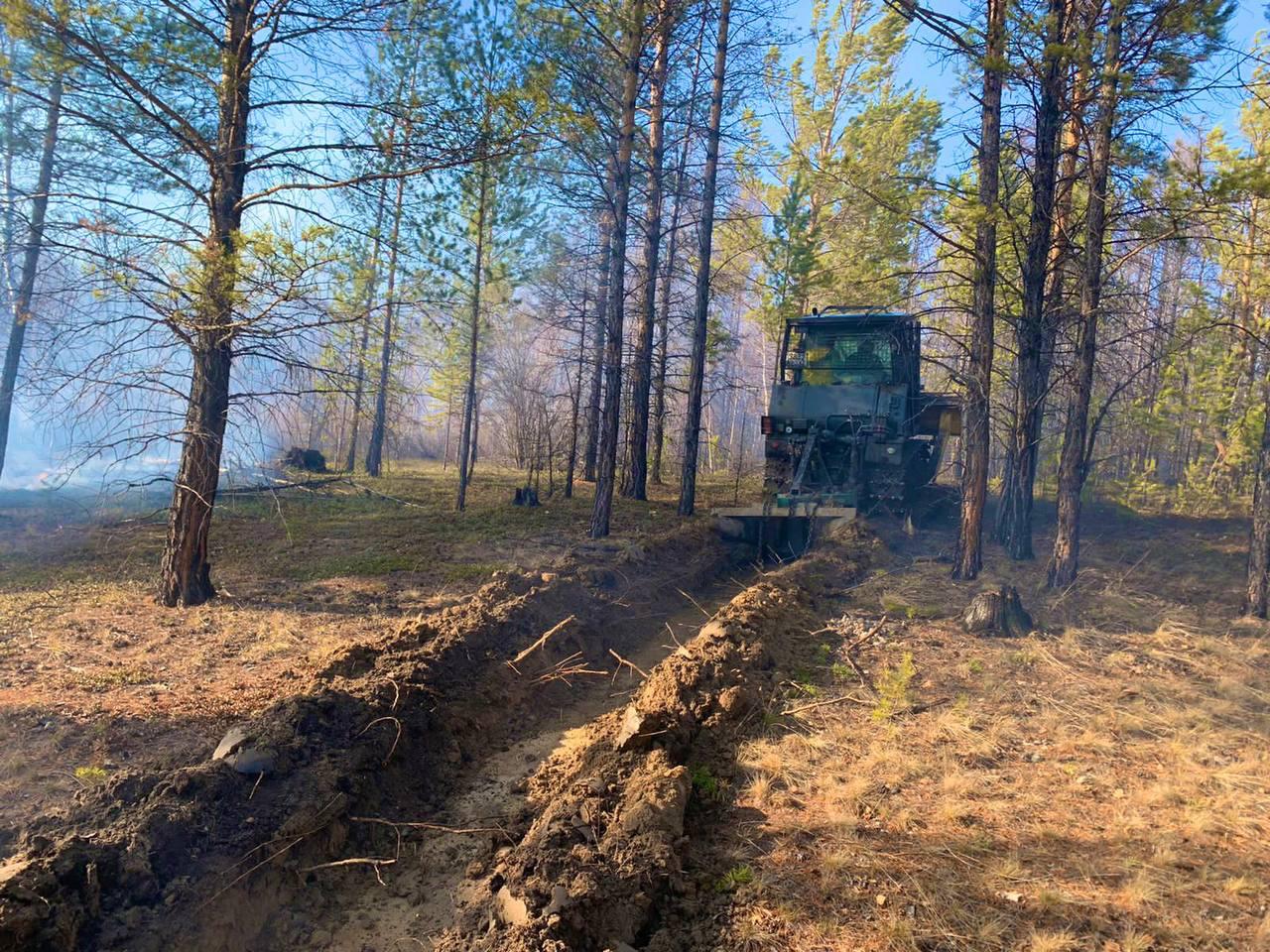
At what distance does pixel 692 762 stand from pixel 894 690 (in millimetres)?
1836

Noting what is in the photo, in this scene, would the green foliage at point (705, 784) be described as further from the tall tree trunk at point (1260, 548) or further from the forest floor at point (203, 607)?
the tall tree trunk at point (1260, 548)

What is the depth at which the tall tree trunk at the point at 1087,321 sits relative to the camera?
28.3ft

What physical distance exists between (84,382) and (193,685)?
11.4 feet

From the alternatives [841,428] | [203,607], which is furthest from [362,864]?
[841,428]

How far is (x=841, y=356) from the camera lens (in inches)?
541

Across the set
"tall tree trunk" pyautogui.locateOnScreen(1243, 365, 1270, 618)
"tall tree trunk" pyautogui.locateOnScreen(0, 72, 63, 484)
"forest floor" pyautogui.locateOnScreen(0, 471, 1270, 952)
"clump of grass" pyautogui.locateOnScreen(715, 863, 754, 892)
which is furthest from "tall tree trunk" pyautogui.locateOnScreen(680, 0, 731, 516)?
"clump of grass" pyautogui.locateOnScreen(715, 863, 754, 892)

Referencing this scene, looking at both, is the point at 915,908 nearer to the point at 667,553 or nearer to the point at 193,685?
the point at 193,685

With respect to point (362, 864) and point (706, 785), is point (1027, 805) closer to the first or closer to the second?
point (706, 785)

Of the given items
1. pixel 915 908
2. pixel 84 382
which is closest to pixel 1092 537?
pixel 915 908

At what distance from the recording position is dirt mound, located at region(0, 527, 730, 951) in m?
3.04

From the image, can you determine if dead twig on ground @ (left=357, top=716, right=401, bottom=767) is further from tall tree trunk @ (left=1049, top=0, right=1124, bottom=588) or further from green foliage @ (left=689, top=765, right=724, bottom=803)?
tall tree trunk @ (left=1049, top=0, right=1124, bottom=588)

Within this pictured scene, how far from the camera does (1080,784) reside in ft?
14.0

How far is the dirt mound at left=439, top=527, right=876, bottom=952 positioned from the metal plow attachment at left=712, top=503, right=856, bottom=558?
5314 millimetres

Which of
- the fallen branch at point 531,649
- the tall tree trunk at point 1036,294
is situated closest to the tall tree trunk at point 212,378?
the fallen branch at point 531,649
